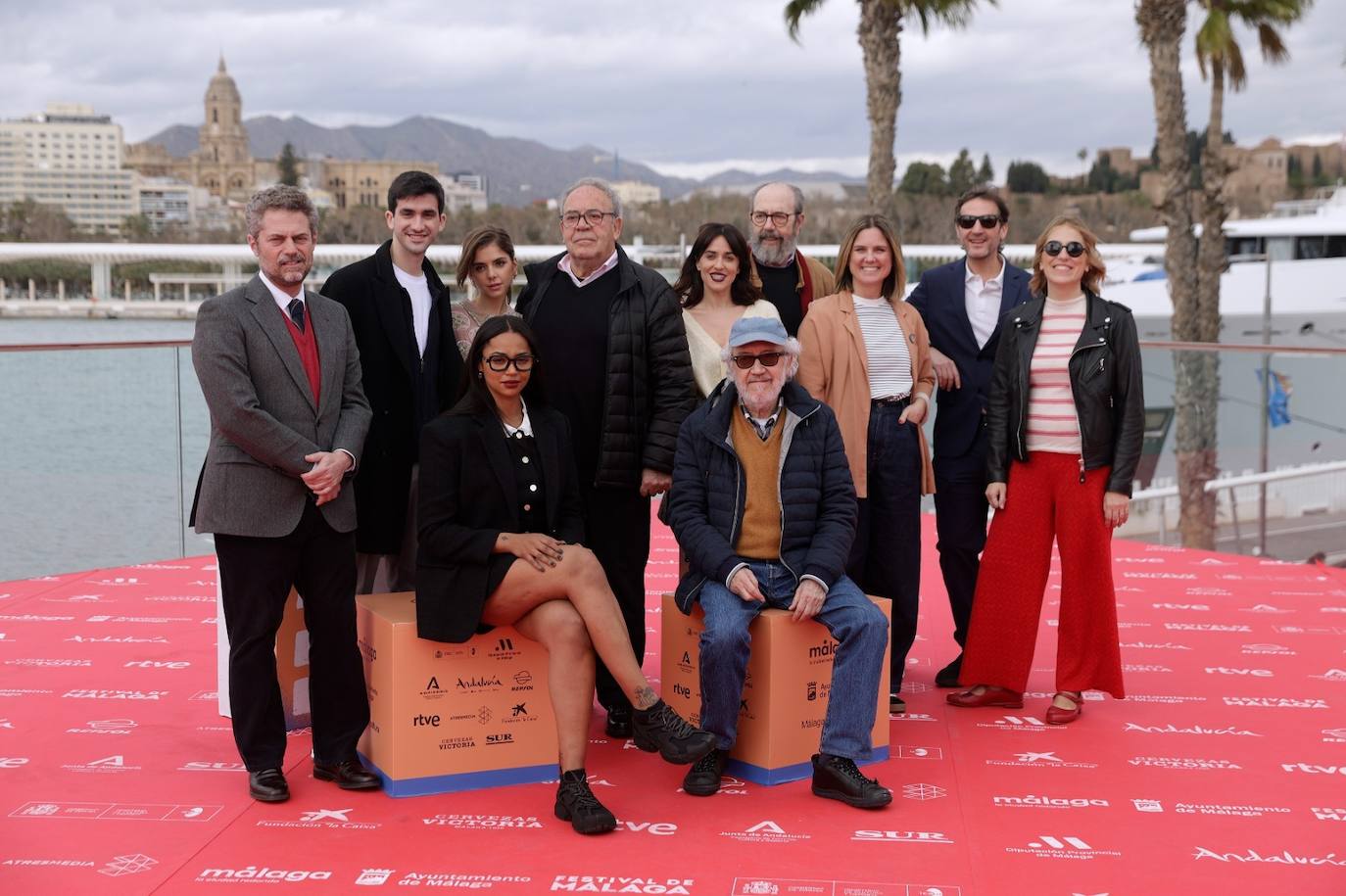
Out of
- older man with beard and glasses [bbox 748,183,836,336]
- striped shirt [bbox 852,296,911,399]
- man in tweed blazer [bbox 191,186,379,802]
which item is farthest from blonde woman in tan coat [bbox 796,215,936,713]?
man in tweed blazer [bbox 191,186,379,802]

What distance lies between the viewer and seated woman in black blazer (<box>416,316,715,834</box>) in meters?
3.23

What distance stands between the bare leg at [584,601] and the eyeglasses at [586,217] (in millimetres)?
1026

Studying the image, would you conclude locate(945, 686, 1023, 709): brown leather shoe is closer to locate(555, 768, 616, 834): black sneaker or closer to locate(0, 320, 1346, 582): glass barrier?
locate(555, 768, 616, 834): black sneaker

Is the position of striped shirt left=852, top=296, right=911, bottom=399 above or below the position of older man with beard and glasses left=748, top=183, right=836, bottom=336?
below

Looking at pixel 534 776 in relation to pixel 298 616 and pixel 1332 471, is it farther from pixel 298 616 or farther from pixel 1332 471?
pixel 1332 471

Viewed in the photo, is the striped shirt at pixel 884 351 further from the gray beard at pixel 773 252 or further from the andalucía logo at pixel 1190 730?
the andalucía logo at pixel 1190 730

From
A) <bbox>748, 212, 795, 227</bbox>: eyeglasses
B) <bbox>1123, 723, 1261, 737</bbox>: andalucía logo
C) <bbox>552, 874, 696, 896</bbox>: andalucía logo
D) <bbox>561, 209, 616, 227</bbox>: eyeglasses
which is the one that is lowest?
<bbox>1123, 723, 1261, 737</bbox>: andalucía logo

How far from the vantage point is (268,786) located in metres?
3.26

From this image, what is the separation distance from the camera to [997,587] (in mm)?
4188

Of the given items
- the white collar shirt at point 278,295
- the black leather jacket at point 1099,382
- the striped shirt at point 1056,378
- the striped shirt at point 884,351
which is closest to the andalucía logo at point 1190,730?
the black leather jacket at point 1099,382

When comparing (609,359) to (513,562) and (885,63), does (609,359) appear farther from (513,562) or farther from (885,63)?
(885,63)

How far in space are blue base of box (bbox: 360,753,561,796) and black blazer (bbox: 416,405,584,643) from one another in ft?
1.33

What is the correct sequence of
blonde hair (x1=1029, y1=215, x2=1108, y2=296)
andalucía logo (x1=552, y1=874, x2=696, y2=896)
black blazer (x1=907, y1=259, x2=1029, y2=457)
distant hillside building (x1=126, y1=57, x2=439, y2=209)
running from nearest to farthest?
andalucía logo (x1=552, y1=874, x2=696, y2=896), blonde hair (x1=1029, y1=215, x2=1108, y2=296), black blazer (x1=907, y1=259, x2=1029, y2=457), distant hillside building (x1=126, y1=57, x2=439, y2=209)

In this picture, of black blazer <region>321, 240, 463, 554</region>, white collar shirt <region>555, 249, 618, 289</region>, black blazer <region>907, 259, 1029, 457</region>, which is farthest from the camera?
black blazer <region>907, 259, 1029, 457</region>
